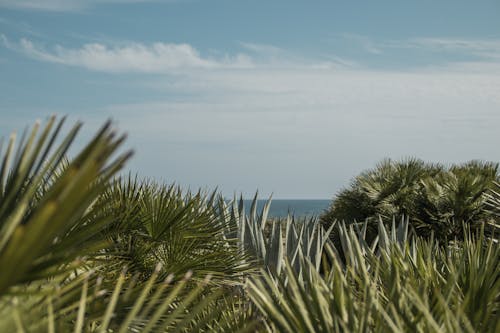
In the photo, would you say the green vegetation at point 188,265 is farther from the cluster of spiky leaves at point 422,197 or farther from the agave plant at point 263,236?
the cluster of spiky leaves at point 422,197

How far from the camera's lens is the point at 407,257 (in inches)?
114

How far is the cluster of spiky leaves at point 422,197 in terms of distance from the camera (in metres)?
14.0

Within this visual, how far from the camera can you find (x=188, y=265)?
4523 millimetres

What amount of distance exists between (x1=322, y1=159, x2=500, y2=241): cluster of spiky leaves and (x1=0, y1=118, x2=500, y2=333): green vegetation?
7904 millimetres

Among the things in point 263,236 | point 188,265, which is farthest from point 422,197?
point 188,265

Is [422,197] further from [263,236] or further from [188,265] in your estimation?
[188,265]

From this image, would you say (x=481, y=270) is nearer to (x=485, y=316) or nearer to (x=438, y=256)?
(x=485, y=316)

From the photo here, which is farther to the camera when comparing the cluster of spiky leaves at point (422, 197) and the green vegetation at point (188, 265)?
the cluster of spiky leaves at point (422, 197)

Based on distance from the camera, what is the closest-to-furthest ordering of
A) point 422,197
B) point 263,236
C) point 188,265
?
1. point 188,265
2. point 263,236
3. point 422,197

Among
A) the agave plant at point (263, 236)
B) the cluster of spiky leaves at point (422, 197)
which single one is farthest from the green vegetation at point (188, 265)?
the cluster of spiky leaves at point (422, 197)

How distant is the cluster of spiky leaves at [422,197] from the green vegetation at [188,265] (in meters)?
7.90

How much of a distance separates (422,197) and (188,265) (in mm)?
11226

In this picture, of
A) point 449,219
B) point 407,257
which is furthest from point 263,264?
point 449,219

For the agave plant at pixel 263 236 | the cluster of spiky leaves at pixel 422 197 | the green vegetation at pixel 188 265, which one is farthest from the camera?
the cluster of spiky leaves at pixel 422 197
